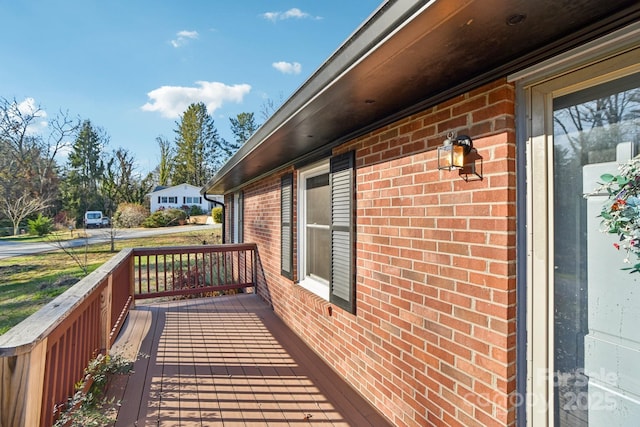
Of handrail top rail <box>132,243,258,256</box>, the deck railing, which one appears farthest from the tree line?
the deck railing

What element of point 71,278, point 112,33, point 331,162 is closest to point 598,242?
point 331,162

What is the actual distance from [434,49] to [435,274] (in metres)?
1.22

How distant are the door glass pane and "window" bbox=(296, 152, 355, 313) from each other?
5.24ft

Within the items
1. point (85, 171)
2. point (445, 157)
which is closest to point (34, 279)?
point (445, 157)

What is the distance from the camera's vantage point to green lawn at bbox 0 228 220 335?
6.81 meters

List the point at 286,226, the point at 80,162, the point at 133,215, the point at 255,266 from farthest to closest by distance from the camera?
1. the point at 80,162
2. the point at 133,215
3. the point at 255,266
4. the point at 286,226

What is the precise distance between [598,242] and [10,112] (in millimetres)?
31968

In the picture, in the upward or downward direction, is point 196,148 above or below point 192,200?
above

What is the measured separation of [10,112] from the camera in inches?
892

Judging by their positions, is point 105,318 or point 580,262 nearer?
point 580,262

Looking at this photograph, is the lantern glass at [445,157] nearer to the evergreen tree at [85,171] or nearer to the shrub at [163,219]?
the shrub at [163,219]

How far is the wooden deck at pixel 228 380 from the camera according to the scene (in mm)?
2457

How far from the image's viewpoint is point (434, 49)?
139 centimetres

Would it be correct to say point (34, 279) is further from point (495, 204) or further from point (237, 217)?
point (495, 204)
